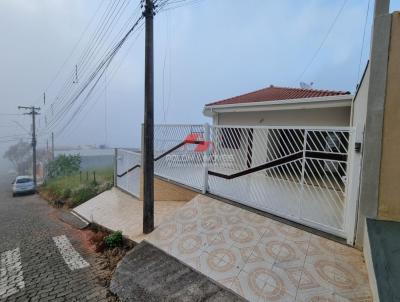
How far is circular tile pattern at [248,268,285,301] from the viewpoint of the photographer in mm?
2763

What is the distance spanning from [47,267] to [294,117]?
7762mm

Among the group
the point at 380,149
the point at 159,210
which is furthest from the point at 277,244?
the point at 159,210

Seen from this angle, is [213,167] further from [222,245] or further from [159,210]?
[222,245]

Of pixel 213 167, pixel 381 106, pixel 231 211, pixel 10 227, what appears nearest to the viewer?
pixel 381 106

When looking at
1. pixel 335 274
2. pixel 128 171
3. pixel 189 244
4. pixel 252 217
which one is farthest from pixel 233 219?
pixel 128 171

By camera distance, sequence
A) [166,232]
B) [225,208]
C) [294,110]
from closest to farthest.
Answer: [166,232]
[225,208]
[294,110]

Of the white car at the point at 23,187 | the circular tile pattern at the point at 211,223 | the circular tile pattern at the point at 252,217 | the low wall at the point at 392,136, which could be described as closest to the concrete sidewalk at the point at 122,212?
the circular tile pattern at the point at 211,223

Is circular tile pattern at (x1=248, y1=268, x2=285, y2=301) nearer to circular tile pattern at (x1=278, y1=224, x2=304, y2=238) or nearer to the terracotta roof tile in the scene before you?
circular tile pattern at (x1=278, y1=224, x2=304, y2=238)

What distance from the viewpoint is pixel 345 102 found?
6.02 m

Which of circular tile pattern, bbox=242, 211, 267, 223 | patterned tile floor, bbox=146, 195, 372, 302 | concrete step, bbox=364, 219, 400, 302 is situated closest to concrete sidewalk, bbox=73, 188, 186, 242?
patterned tile floor, bbox=146, 195, 372, 302

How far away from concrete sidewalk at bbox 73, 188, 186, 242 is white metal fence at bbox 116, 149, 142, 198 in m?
0.33

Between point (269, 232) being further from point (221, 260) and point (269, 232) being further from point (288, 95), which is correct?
point (288, 95)

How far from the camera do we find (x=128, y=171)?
9398 millimetres

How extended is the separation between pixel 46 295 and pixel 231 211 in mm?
3567
